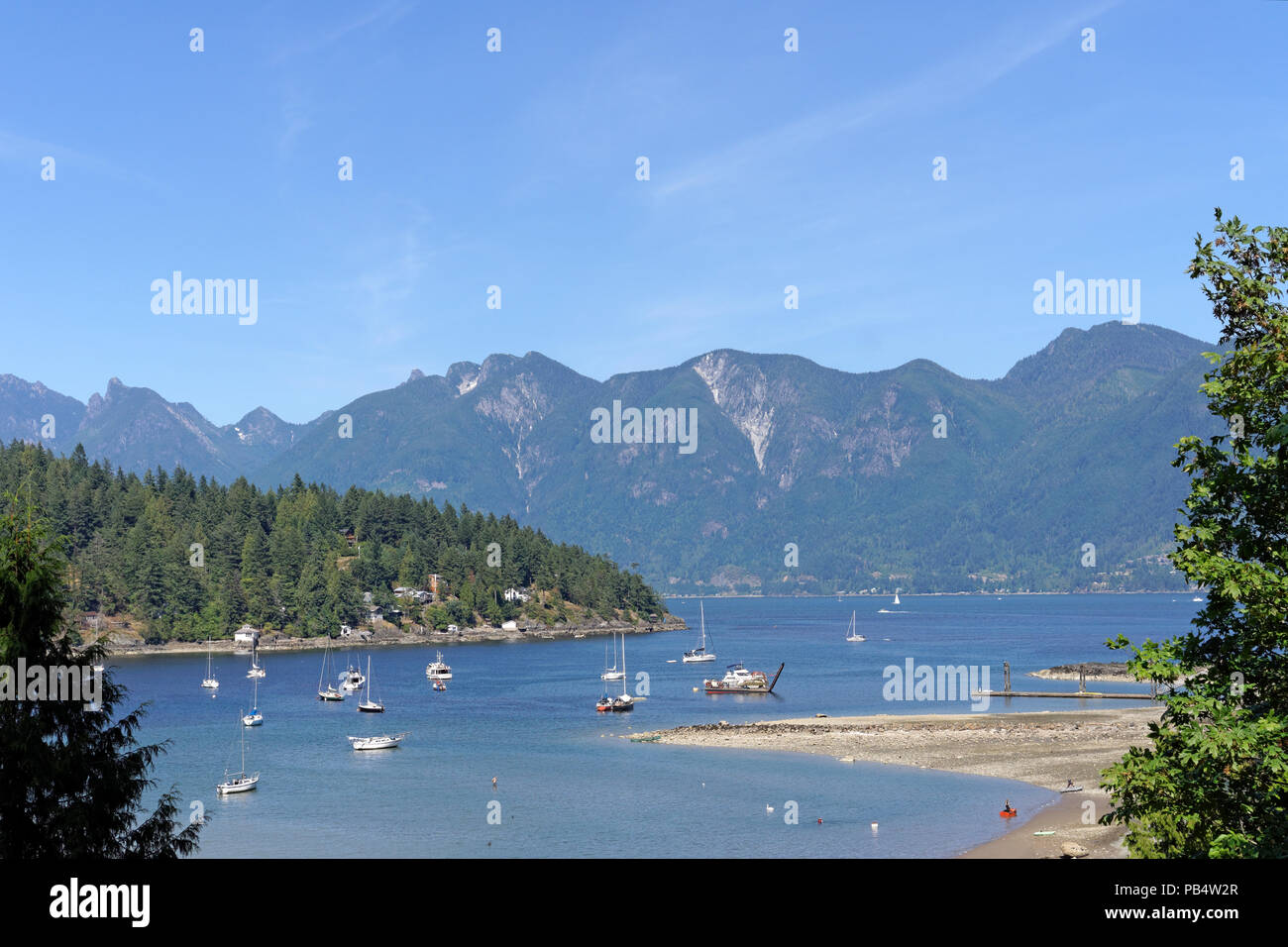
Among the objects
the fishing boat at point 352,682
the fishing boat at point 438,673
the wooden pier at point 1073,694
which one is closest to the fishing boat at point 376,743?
the fishing boat at point 352,682

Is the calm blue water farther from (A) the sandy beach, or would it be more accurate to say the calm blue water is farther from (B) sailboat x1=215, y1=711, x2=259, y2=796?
(A) the sandy beach

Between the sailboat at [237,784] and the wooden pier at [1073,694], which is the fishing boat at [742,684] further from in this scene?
the sailboat at [237,784]

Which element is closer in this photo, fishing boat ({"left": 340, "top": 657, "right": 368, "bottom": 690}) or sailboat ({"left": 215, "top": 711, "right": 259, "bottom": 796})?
sailboat ({"left": 215, "top": 711, "right": 259, "bottom": 796})

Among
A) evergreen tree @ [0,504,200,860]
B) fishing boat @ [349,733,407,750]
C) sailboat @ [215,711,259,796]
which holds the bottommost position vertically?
fishing boat @ [349,733,407,750]

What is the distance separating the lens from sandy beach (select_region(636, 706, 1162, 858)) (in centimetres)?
6444

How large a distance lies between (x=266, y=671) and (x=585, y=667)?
2173 inches

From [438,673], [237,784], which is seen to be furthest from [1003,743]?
[438,673]

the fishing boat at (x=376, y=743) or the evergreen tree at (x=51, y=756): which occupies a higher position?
the evergreen tree at (x=51, y=756)

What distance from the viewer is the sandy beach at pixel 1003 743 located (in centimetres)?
6444

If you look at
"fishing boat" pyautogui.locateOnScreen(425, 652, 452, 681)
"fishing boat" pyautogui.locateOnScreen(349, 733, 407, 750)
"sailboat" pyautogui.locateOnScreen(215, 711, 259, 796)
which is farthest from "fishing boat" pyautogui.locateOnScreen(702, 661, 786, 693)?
"sailboat" pyautogui.locateOnScreen(215, 711, 259, 796)

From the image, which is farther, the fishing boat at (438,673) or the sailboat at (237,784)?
the fishing boat at (438,673)

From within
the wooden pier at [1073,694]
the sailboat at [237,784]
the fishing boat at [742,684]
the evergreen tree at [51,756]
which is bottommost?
the fishing boat at [742,684]
